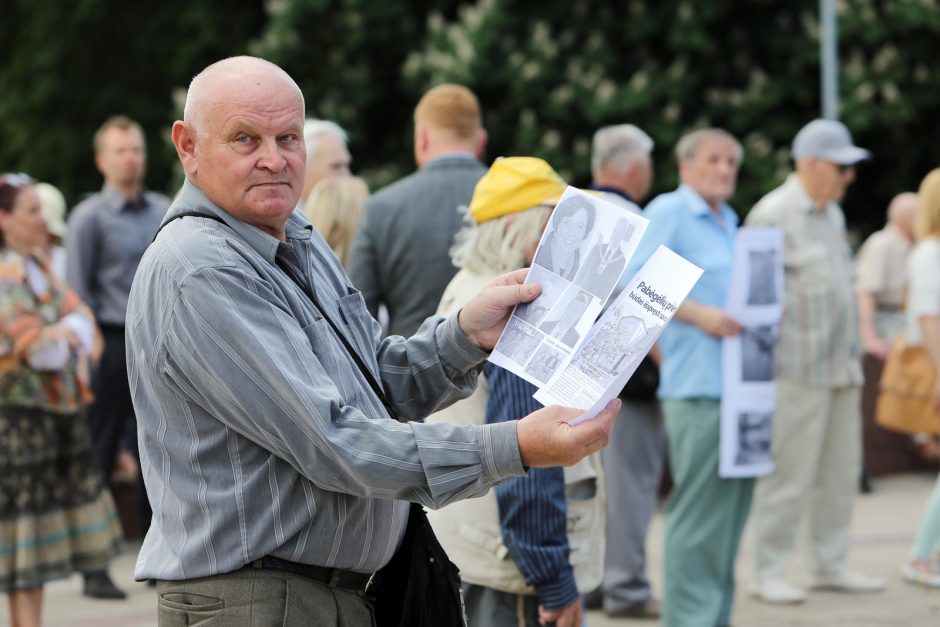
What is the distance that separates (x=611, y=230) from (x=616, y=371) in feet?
1.09

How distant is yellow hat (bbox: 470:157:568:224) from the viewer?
399 centimetres

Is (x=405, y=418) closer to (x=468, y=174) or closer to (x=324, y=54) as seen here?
(x=468, y=174)

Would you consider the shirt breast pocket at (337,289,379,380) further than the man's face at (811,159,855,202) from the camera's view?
No

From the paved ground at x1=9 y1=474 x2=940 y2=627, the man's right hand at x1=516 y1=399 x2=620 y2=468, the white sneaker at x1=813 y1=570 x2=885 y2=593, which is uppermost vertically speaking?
the man's right hand at x1=516 y1=399 x2=620 y2=468

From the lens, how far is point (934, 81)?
14961 mm

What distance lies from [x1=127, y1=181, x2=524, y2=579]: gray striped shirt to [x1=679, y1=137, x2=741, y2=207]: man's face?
158 inches

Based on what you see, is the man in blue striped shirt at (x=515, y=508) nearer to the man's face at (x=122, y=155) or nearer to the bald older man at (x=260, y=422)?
the bald older man at (x=260, y=422)

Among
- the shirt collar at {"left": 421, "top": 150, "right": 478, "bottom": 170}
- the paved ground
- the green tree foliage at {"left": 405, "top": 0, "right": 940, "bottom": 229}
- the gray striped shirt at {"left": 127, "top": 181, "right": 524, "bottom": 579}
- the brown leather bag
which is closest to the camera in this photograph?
the gray striped shirt at {"left": 127, "top": 181, "right": 524, "bottom": 579}

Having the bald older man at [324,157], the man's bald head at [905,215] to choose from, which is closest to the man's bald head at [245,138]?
the bald older man at [324,157]

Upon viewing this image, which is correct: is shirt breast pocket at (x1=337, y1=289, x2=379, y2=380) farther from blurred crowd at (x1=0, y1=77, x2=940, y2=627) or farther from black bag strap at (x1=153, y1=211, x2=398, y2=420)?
blurred crowd at (x1=0, y1=77, x2=940, y2=627)

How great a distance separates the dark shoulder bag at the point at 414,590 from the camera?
2.93 meters

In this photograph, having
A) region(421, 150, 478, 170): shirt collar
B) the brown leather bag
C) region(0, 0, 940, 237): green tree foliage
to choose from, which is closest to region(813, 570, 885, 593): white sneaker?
the brown leather bag

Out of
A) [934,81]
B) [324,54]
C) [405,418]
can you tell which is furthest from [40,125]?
[405,418]

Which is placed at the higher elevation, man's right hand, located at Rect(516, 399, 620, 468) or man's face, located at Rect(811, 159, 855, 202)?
man's face, located at Rect(811, 159, 855, 202)
